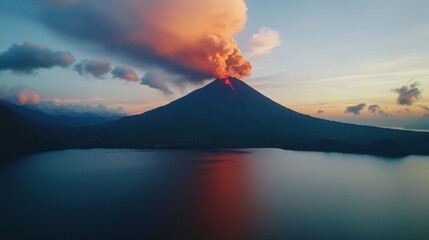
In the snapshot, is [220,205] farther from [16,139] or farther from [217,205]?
[16,139]

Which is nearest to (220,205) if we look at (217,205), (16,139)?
Answer: (217,205)

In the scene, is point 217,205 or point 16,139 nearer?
point 217,205

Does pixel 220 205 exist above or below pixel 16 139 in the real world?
below

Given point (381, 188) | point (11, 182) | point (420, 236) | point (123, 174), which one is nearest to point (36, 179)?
point (11, 182)

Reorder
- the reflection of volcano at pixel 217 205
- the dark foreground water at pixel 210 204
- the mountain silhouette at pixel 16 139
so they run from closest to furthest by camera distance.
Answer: the dark foreground water at pixel 210 204
the reflection of volcano at pixel 217 205
the mountain silhouette at pixel 16 139

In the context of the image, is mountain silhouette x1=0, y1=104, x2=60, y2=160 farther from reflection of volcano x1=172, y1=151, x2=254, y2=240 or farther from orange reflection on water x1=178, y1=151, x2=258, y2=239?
orange reflection on water x1=178, y1=151, x2=258, y2=239

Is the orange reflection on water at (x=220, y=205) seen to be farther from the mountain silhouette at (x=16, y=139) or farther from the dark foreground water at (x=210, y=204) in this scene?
the mountain silhouette at (x=16, y=139)

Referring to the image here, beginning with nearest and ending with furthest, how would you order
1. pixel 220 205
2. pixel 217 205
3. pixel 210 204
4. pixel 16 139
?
pixel 217 205
pixel 220 205
pixel 210 204
pixel 16 139

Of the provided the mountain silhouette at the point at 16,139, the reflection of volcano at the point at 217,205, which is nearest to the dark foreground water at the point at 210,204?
the reflection of volcano at the point at 217,205

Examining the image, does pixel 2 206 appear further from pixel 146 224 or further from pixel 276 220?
pixel 276 220

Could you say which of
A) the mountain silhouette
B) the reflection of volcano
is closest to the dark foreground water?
the reflection of volcano
